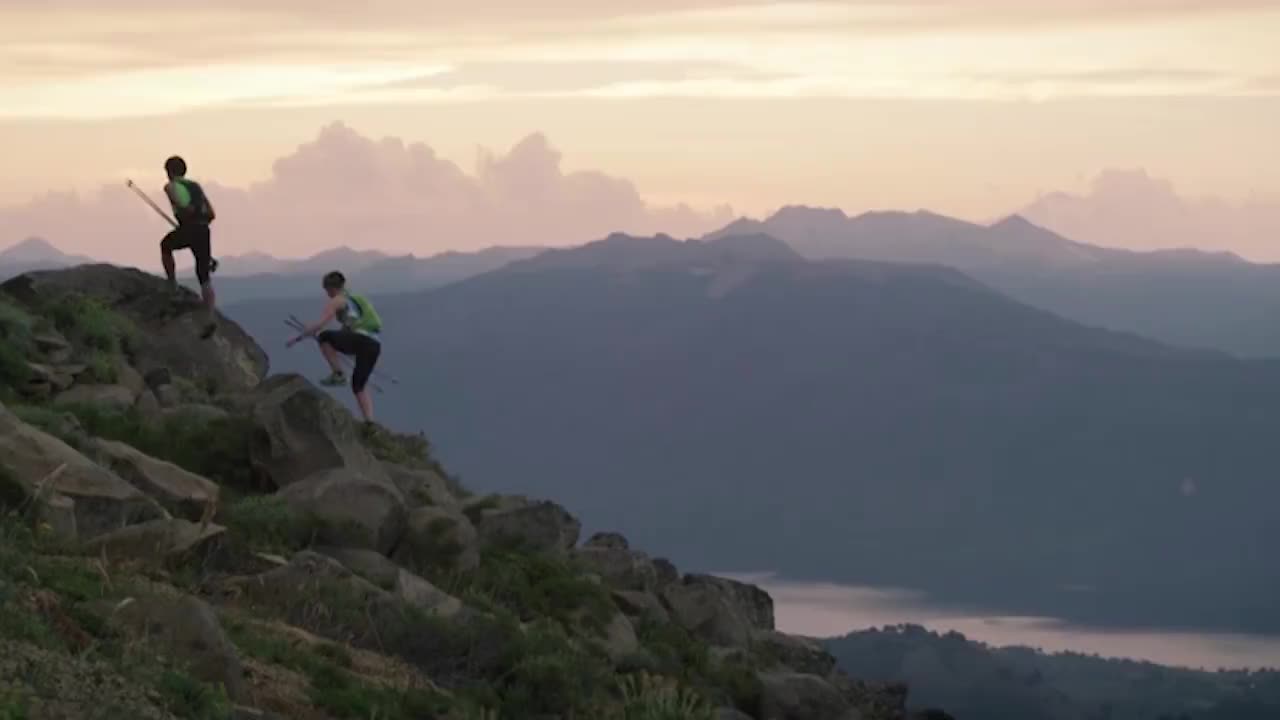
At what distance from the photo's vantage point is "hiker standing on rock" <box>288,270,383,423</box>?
2731 cm

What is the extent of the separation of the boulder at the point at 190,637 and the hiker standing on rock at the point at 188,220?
14554 mm

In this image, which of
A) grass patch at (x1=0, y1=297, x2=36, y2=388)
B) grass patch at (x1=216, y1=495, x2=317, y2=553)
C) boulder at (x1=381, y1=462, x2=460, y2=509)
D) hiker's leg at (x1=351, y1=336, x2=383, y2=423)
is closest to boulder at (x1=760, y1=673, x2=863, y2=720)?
boulder at (x1=381, y1=462, x2=460, y2=509)

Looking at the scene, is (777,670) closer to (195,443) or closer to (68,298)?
(195,443)

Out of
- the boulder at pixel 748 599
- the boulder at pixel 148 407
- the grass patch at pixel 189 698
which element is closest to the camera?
the grass patch at pixel 189 698

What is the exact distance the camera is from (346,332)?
90.2ft

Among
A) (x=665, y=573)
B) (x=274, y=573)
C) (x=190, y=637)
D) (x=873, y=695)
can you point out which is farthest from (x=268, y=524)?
(x=873, y=695)

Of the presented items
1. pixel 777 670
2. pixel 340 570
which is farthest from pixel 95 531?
pixel 777 670

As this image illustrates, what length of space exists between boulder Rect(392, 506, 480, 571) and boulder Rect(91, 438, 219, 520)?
97.2 inches

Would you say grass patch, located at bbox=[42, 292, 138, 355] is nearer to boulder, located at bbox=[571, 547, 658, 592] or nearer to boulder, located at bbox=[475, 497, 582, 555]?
boulder, located at bbox=[475, 497, 582, 555]

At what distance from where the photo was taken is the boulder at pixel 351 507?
23.3m

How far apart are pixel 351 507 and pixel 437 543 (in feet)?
4.87

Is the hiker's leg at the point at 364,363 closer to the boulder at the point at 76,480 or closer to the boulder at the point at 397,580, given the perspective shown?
the boulder at the point at 397,580

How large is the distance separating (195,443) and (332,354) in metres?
2.37

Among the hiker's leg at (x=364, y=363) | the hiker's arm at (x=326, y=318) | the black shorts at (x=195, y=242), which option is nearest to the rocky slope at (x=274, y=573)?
the hiker's arm at (x=326, y=318)
